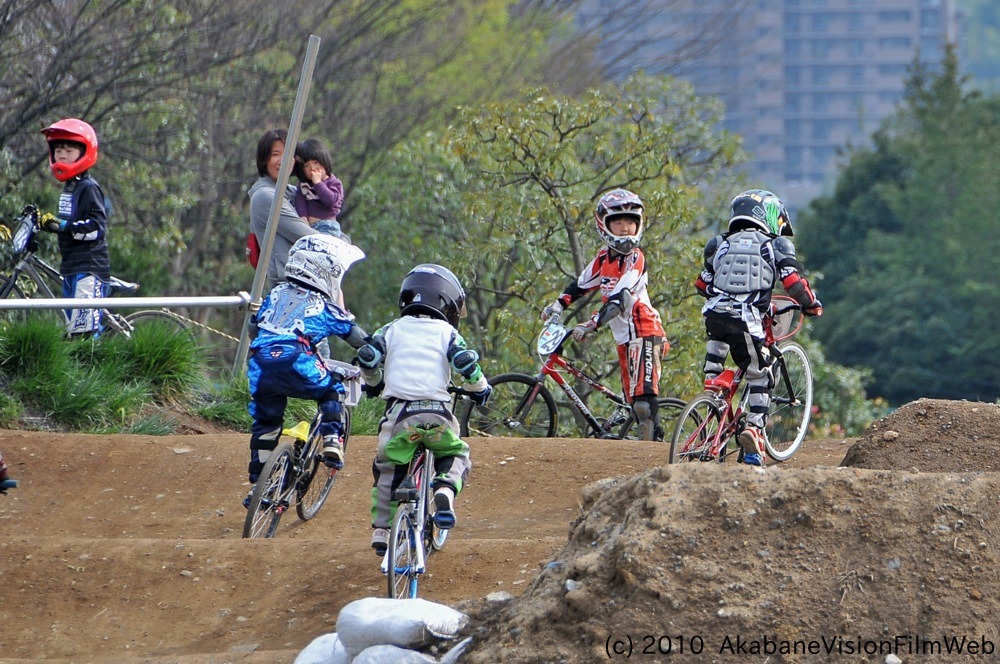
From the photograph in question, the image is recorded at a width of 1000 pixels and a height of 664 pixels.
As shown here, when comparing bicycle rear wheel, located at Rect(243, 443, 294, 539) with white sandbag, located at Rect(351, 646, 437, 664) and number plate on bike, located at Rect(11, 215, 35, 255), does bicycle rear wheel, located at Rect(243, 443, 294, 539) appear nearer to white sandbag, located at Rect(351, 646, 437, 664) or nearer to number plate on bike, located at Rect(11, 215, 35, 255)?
white sandbag, located at Rect(351, 646, 437, 664)

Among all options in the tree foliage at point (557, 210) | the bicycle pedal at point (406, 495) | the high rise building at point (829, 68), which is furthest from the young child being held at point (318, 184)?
the high rise building at point (829, 68)

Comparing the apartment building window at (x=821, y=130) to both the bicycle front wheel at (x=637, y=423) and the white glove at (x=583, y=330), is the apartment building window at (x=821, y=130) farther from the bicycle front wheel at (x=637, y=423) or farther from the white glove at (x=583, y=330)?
the white glove at (x=583, y=330)

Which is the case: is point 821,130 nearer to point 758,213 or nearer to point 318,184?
point 318,184

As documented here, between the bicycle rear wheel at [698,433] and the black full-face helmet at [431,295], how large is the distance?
1835 mm

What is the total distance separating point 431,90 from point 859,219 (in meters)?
29.9

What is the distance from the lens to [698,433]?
8.25m

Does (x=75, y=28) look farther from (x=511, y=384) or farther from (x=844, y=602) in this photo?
(x=844, y=602)

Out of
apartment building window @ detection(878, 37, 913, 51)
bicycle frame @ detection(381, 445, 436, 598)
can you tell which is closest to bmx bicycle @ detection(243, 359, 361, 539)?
bicycle frame @ detection(381, 445, 436, 598)

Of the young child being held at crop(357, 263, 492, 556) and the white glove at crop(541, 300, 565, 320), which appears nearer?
the young child being held at crop(357, 263, 492, 556)

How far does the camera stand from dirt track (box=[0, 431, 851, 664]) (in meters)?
6.50

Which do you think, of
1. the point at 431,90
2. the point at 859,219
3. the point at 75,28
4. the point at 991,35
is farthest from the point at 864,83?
the point at 75,28

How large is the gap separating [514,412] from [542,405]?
438 millimetres

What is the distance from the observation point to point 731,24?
3656 centimetres

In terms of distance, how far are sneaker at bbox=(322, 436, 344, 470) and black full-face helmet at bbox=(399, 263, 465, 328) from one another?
1045 millimetres
